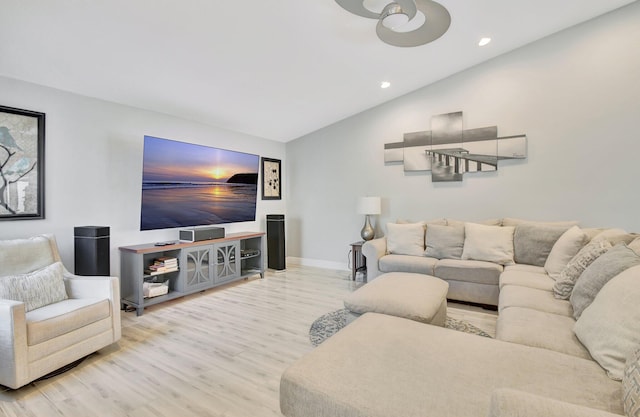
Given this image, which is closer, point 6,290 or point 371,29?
point 6,290

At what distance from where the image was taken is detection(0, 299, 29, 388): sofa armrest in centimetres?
183

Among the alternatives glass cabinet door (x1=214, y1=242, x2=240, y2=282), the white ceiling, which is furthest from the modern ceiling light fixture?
glass cabinet door (x1=214, y1=242, x2=240, y2=282)

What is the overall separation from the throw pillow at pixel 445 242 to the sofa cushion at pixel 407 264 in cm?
13

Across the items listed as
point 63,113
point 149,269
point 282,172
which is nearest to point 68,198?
point 63,113

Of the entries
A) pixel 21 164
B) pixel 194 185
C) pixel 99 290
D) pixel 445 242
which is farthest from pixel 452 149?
pixel 21 164

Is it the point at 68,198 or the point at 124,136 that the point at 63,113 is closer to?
the point at 124,136

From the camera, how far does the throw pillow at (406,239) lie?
3965mm

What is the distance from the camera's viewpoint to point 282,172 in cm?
574

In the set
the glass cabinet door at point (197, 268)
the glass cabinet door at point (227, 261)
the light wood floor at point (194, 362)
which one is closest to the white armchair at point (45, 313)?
the light wood floor at point (194, 362)

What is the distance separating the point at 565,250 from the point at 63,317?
414cm

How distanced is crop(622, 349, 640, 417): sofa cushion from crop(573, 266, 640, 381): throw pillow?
0.23 meters

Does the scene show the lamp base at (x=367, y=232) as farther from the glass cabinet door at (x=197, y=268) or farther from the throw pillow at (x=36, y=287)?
the throw pillow at (x=36, y=287)

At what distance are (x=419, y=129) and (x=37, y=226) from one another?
15.1ft

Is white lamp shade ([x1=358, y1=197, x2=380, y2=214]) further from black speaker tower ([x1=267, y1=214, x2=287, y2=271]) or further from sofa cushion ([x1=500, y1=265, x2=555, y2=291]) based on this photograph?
sofa cushion ([x1=500, y1=265, x2=555, y2=291])
